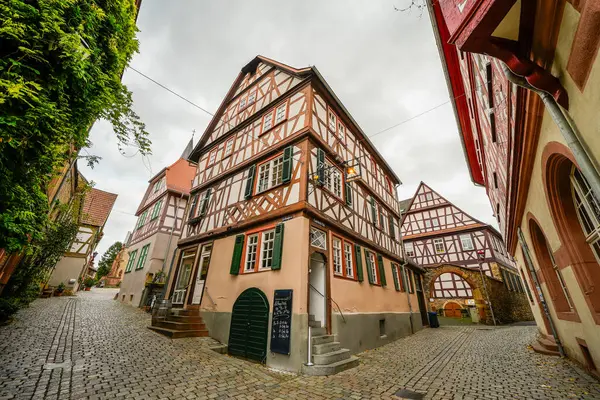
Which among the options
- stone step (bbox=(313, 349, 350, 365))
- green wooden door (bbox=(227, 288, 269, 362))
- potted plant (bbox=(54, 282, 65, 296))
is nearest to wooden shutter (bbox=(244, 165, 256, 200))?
green wooden door (bbox=(227, 288, 269, 362))

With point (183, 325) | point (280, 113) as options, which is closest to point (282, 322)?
point (183, 325)

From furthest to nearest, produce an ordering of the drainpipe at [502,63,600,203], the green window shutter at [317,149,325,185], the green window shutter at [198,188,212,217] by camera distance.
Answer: the green window shutter at [198,188,212,217]
the green window shutter at [317,149,325,185]
the drainpipe at [502,63,600,203]

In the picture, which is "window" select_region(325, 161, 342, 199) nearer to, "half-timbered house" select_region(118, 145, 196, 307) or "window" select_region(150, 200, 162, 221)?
"half-timbered house" select_region(118, 145, 196, 307)

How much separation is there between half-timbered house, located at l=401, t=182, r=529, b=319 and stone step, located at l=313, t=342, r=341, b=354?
15699 mm

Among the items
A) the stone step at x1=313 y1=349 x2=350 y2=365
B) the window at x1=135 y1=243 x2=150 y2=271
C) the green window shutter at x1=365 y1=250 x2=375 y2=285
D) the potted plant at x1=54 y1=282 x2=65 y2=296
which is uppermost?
the window at x1=135 y1=243 x2=150 y2=271

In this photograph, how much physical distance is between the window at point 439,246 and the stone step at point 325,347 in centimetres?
2085

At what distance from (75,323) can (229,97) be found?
13644 millimetres

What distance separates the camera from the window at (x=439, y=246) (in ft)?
76.7

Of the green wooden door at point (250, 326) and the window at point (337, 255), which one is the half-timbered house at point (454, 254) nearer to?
the window at point (337, 255)

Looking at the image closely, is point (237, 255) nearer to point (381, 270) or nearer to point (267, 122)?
point (267, 122)

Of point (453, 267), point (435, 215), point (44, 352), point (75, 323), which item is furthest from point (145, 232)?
point (435, 215)

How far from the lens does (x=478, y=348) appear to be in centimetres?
873

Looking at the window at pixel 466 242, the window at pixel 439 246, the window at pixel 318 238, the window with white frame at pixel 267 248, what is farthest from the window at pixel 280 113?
the window at pixel 466 242

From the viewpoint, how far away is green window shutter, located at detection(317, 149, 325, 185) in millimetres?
8841
